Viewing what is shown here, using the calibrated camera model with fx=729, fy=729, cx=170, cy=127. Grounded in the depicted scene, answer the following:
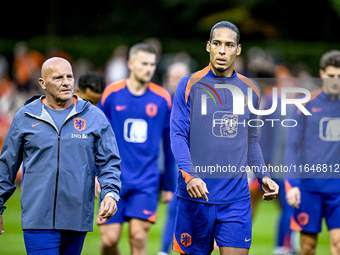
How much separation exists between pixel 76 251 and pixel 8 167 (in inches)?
37.3

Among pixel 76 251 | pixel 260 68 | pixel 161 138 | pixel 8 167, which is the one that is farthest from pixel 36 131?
pixel 260 68

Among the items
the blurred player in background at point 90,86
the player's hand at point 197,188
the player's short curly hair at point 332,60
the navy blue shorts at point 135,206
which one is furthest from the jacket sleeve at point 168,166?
the player's hand at point 197,188

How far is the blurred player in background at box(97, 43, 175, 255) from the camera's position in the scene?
335 inches

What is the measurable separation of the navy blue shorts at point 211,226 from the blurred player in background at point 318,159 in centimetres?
193

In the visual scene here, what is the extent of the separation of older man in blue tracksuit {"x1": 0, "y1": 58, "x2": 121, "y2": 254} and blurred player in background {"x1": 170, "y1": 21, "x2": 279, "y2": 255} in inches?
28.6

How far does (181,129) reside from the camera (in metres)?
6.39

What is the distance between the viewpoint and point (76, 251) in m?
6.35

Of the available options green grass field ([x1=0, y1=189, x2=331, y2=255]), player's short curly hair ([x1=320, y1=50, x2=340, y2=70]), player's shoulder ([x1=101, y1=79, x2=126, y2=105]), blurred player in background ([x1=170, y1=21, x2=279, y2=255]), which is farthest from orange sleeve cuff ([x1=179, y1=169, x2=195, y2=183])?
green grass field ([x1=0, y1=189, x2=331, y2=255])

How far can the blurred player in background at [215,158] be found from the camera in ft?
21.0

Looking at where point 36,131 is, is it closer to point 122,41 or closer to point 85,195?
point 85,195

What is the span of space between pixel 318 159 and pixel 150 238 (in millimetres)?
4926

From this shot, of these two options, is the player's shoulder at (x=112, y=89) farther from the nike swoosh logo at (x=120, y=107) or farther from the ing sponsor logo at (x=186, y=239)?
the ing sponsor logo at (x=186, y=239)

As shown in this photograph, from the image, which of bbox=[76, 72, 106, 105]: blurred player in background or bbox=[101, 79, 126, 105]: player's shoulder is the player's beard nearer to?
bbox=[76, 72, 106, 105]: blurred player in background

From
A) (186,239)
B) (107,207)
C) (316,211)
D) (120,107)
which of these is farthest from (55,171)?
(316,211)
